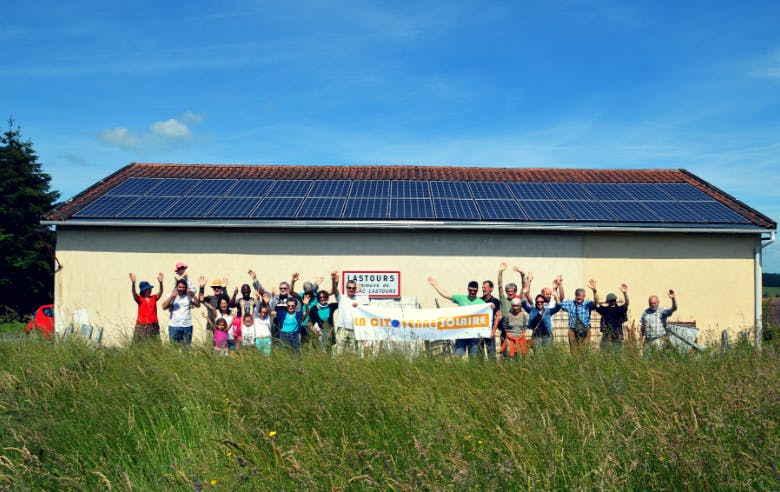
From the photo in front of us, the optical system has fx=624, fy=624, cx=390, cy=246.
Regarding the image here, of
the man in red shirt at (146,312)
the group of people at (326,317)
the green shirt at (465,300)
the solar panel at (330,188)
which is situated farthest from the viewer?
the solar panel at (330,188)

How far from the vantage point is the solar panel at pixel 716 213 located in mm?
14836

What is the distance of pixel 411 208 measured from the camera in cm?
1526

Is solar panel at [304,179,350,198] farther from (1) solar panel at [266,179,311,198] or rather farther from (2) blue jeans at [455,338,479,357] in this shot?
(2) blue jeans at [455,338,479,357]

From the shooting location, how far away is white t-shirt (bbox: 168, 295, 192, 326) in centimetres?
1083

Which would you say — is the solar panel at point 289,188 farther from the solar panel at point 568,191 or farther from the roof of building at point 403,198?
the solar panel at point 568,191

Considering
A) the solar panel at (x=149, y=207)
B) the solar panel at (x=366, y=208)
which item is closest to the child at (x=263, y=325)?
the solar panel at (x=366, y=208)

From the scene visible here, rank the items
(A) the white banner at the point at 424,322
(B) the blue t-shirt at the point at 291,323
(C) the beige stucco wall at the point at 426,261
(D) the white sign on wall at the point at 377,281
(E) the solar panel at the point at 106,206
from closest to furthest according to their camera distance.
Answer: (B) the blue t-shirt at the point at 291,323 < (A) the white banner at the point at 424,322 < (D) the white sign on wall at the point at 377,281 < (C) the beige stucco wall at the point at 426,261 < (E) the solar panel at the point at 106,206

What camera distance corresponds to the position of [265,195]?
1634 centimetres

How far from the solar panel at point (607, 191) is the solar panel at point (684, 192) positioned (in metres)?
1.22

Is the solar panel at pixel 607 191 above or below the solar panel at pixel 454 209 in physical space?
above

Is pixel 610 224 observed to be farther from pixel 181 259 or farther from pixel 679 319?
pixel 181 259

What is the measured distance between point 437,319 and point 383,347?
2904 mm

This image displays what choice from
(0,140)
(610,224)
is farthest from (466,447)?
(0,140)

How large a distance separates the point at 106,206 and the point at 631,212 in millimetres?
12997
